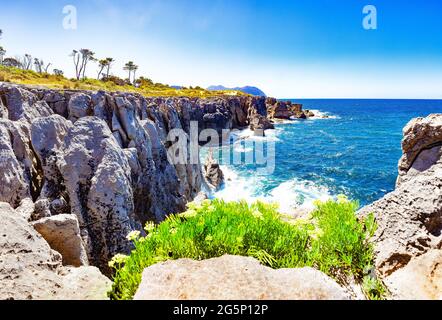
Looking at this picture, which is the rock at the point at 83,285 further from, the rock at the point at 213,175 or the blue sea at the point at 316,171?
the rock at the point at 213,175

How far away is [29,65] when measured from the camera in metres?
127

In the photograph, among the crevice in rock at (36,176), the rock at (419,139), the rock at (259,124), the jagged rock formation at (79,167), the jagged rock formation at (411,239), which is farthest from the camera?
the rock at (259,124)

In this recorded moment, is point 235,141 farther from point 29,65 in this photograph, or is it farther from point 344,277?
point 29,65

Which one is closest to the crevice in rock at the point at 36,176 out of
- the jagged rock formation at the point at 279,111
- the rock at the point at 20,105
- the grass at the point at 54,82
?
the rock at the point at 20,105

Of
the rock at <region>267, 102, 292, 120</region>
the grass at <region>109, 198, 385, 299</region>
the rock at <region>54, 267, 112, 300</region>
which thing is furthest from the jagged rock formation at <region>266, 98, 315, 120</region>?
the rock at <region>54, 267, 112, 300</region>

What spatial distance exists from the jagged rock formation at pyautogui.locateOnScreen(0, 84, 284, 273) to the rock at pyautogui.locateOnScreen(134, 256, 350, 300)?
16.1ft

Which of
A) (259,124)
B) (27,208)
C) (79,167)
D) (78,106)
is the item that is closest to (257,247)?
(27,208)

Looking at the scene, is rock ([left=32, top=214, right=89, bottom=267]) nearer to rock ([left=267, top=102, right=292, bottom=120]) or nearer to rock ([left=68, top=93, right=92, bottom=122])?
rock ([left=68, top=93, right=92, bottom=122])

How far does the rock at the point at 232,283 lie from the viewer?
3871 millimetres

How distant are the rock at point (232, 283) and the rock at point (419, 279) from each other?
4.72ft

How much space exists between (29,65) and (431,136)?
512 feet

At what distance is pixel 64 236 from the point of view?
7797 mm

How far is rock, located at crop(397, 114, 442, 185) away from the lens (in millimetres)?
8766

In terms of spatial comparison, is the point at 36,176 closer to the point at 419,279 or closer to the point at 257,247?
the point at 257,247
